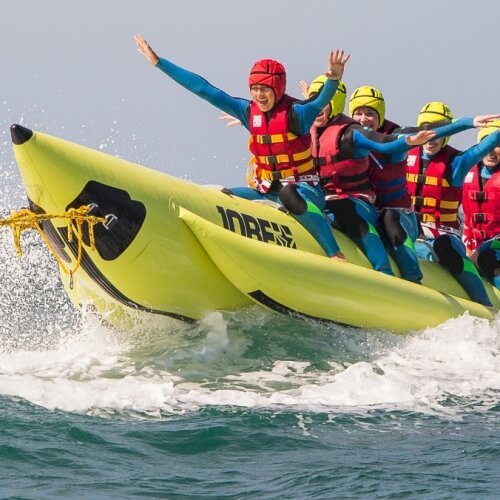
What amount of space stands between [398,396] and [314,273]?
130 cm

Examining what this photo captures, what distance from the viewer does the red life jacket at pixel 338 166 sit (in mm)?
7906

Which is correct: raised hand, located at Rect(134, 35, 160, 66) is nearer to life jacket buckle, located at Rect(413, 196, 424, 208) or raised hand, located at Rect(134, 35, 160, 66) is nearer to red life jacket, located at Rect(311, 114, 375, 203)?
red life jacket, located at Rect(311, 114, 375, 203)

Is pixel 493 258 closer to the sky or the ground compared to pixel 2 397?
closer to the sky

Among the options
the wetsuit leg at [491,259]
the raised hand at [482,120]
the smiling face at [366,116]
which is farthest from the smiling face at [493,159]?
the raised hand at [482,120]

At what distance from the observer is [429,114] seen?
878 cm

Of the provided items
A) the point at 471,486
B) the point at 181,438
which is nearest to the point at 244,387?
the point at 181,438

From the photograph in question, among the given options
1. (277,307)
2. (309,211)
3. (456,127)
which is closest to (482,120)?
(456,127)

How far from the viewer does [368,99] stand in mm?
8586

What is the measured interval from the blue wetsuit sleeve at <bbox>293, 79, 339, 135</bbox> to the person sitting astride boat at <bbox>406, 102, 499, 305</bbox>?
1.45 m

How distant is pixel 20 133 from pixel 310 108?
2.18 meters

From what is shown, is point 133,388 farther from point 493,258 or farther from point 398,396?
point 493,258

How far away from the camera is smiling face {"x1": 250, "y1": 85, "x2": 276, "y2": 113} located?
7.54 metres

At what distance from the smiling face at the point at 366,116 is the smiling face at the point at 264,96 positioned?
125cm

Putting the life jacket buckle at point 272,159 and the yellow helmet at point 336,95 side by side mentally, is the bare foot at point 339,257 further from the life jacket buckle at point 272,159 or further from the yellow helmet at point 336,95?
the yellow helmet at point 336,95
